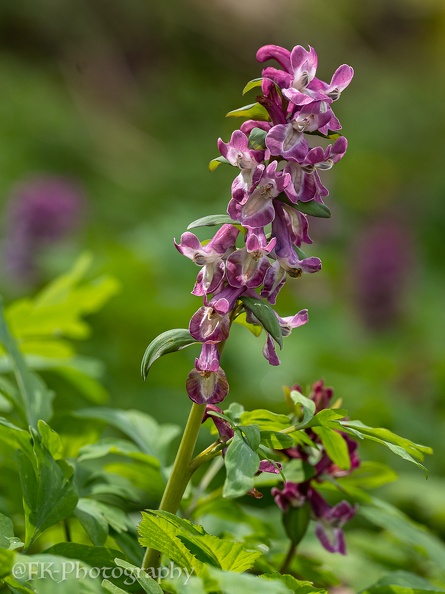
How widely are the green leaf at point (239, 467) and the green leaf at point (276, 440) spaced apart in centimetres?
8

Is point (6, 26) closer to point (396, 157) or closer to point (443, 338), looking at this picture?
point (396, 157)

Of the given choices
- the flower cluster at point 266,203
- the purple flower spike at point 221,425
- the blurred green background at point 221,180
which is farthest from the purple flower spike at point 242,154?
the blurred green background at point 221,180

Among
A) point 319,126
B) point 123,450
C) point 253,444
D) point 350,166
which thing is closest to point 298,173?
point 319,126

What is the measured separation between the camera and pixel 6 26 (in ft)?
31.9

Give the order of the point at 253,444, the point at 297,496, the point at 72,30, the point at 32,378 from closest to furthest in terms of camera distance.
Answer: the point at 253,444 < the point at 297,496 < the point at 32,378 < the point at 72,30

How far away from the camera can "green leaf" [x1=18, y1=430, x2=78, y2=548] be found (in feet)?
3.03

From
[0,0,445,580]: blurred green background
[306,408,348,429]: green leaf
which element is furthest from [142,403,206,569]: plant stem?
[0,0,445,580]: blurred green background

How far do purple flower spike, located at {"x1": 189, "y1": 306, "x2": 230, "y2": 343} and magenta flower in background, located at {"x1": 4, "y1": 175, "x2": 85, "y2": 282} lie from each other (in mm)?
2660

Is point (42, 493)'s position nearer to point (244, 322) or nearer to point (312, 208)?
point (244, 322)

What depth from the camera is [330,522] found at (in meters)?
1.13

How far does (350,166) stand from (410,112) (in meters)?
1.12

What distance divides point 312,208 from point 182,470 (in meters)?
0.33

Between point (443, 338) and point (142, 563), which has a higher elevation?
point (443, 338)

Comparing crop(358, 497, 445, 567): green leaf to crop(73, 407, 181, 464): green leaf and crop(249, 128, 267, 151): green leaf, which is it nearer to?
crop(73, 407, 181, 464): green leaf
